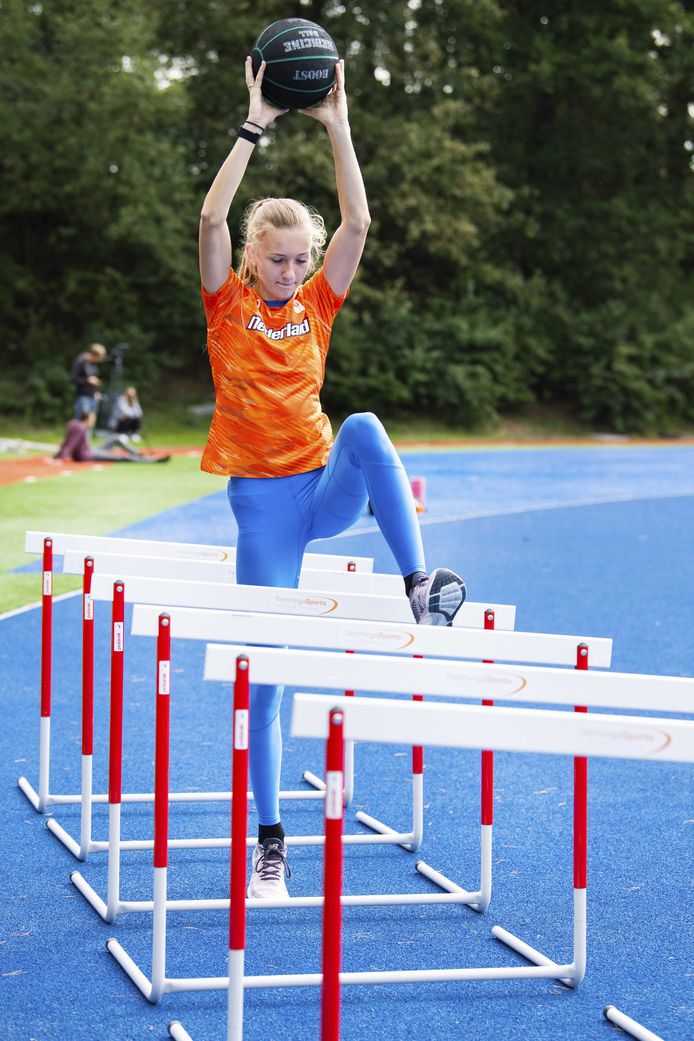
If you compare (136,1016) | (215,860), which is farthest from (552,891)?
(136,1016)

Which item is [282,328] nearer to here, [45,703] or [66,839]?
[45,703]

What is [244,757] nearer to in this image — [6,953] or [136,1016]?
[136,1016]

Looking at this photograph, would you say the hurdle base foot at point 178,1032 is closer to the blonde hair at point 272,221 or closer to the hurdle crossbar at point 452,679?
the hurdle crossbar at point 452,679

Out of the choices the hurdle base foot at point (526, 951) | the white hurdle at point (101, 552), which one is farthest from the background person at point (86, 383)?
the hurdle base foot at point (526, 951)

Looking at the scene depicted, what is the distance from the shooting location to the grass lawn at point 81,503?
10914mm

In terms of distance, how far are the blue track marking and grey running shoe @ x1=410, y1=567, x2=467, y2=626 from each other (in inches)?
41.0

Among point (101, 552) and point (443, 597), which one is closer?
point (443, 597)

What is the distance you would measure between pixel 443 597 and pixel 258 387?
3.18 ft

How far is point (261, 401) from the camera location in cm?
402

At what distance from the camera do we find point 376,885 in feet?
14.4

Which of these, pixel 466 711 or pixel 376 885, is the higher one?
pixel 466 711

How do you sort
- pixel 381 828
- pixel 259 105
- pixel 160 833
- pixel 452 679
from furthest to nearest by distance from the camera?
pixel 381 828 < pixel 259 105 < pixel 160 833 < pixel 452 679

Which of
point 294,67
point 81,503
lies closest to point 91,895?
point 294,67

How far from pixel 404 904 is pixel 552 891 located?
22.1 inches
